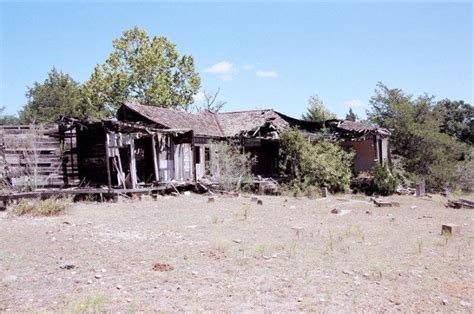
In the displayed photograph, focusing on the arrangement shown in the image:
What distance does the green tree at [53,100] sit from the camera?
124 ft

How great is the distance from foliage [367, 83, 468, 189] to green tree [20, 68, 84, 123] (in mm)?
25383

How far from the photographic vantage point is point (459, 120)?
40.9m

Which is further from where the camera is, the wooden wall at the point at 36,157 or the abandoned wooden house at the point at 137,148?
the abandoned wooden house at the point at 137,148

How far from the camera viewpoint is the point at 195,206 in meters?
14.1

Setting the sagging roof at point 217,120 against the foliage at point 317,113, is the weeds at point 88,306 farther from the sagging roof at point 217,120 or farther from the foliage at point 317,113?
the foliage at point 317,113

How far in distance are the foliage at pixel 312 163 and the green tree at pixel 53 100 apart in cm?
2288

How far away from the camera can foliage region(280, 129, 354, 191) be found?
19434 mm

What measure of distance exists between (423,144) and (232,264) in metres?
21.1

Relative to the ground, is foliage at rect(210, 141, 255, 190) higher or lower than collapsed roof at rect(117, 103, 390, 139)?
lower

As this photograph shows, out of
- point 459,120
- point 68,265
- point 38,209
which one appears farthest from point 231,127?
point 459,120

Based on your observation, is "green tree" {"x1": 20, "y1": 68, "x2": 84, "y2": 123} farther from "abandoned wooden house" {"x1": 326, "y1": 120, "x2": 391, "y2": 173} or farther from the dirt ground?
the dirt ground

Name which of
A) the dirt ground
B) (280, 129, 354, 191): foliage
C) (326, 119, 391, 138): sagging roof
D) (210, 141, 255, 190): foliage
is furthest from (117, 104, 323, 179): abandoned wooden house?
the dirt ground

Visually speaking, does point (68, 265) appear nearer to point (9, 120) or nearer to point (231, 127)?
point (231, 127)

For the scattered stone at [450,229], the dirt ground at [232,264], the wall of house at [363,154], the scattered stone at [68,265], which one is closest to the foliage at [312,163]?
the wall of house at [363,154]
